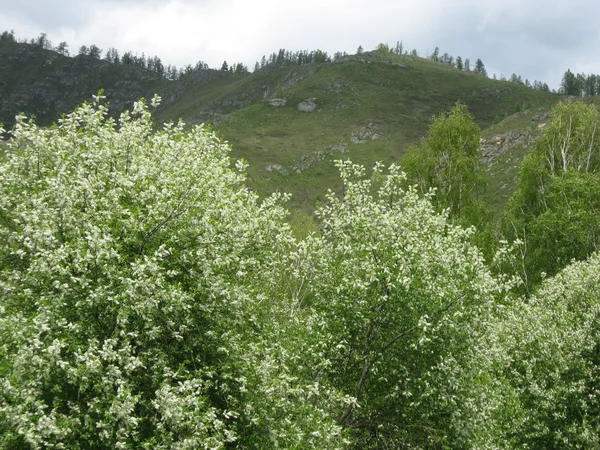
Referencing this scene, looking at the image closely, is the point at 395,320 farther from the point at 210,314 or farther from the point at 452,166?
the point at 452,166

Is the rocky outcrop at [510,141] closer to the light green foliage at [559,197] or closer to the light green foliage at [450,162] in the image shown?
the light green foliage at [559,197]

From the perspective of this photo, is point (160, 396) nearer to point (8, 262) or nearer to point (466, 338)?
point (8, 262)

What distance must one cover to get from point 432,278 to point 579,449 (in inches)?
547

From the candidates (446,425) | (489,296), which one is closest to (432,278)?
(489,296)

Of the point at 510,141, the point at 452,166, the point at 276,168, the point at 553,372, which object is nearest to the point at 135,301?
the point at 553,372

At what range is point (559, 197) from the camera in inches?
1735

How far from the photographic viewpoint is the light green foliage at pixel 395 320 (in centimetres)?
1673

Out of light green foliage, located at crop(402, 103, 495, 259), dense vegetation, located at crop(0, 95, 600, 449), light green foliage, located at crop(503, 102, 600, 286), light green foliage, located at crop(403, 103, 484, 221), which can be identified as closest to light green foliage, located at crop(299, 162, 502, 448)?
dense vegetation, located at crop(0, 95, 600, 449)

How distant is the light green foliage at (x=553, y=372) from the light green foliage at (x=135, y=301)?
12100mm

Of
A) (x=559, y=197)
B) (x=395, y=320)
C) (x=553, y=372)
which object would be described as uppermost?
(x=559, y=197)

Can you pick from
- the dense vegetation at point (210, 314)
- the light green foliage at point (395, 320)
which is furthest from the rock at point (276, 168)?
the light green foliage at point (395, 320)

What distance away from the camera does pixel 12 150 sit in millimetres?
17625

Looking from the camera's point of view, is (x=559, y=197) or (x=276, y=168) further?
(x=276, y=168)

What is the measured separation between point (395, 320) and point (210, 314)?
6603 mm
